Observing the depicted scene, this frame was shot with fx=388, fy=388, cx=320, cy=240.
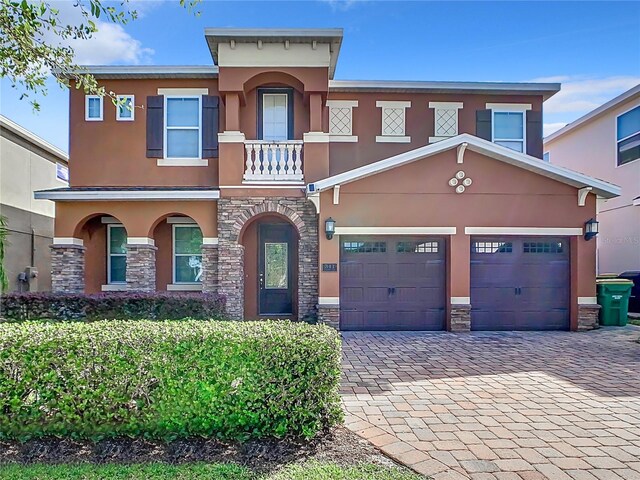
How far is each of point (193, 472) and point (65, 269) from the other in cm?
945

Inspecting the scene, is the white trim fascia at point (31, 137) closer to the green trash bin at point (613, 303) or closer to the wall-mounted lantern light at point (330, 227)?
the wall-mounted lantern light at point (330, 227)

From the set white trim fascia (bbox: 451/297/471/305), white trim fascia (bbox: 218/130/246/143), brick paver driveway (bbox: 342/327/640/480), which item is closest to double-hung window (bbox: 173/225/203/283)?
white trim fascia (bbox: 218/130/246/143)

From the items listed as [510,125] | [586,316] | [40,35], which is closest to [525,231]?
[586,316]

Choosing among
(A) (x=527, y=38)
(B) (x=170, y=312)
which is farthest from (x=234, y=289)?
(A) (x=527, y=38)

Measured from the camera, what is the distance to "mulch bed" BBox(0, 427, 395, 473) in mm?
3590

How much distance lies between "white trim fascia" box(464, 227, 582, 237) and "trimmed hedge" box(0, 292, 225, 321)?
687cm

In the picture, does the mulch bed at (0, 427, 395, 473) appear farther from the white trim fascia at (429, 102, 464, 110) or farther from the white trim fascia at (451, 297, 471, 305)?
the white trim fascia at (429, 102, 464, 110)

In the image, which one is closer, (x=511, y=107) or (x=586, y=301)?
(x=586, y=301)

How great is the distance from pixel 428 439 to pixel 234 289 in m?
7.14

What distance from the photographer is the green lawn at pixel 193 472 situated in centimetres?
330

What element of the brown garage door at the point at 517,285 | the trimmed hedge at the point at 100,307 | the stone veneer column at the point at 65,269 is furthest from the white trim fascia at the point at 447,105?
the stone veneer column at the point at 65,269

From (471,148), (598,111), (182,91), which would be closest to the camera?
(471,148)

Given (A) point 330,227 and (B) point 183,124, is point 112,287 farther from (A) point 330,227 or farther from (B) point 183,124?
(A) point 330,227

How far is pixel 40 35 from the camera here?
5.63m
